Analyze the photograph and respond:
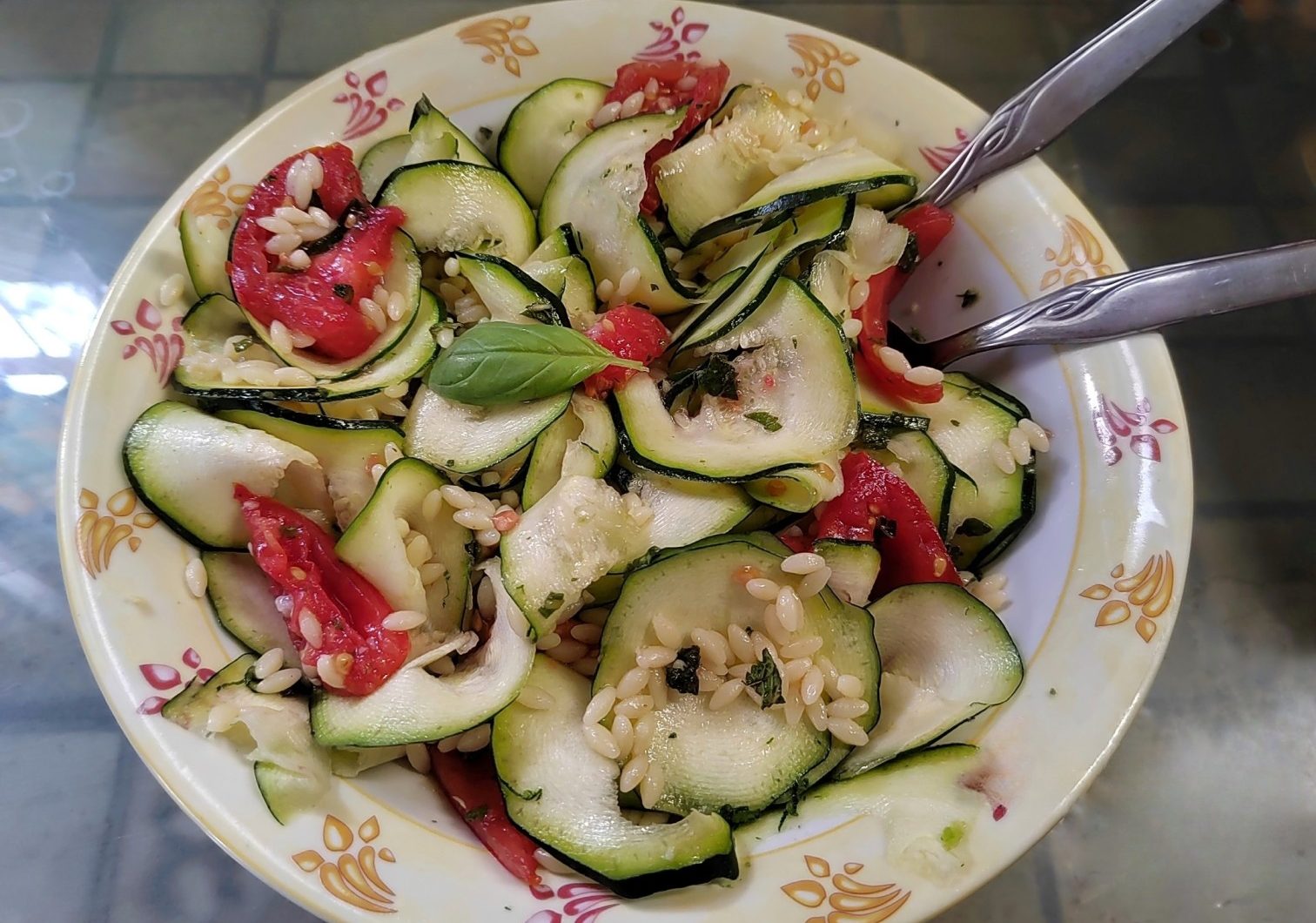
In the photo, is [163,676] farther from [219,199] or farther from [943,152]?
[943,152]

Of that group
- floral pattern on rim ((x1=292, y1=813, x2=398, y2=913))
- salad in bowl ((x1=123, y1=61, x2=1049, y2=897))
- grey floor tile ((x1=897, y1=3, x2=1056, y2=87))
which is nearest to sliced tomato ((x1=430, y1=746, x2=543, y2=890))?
salad in bowl ((x1=123, y1=61, x2=1049, y2=897))

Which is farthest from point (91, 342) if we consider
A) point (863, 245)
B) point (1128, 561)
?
point (1128, 561)

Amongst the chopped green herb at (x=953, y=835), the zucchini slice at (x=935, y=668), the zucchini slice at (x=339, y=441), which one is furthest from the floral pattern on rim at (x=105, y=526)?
the chopped green herb at (x=953, y=835)

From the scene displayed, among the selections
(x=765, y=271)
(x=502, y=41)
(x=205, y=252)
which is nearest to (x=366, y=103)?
(x=502, y=41)

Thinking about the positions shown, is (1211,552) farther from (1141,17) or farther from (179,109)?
(179,109)

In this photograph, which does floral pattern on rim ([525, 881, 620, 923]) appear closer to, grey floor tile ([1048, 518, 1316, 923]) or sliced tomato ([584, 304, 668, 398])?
sliced tomato ([584, 304, 668, 398])

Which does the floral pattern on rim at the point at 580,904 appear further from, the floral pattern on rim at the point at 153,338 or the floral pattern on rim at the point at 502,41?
the floral pattern on rim at the point at 502,41
